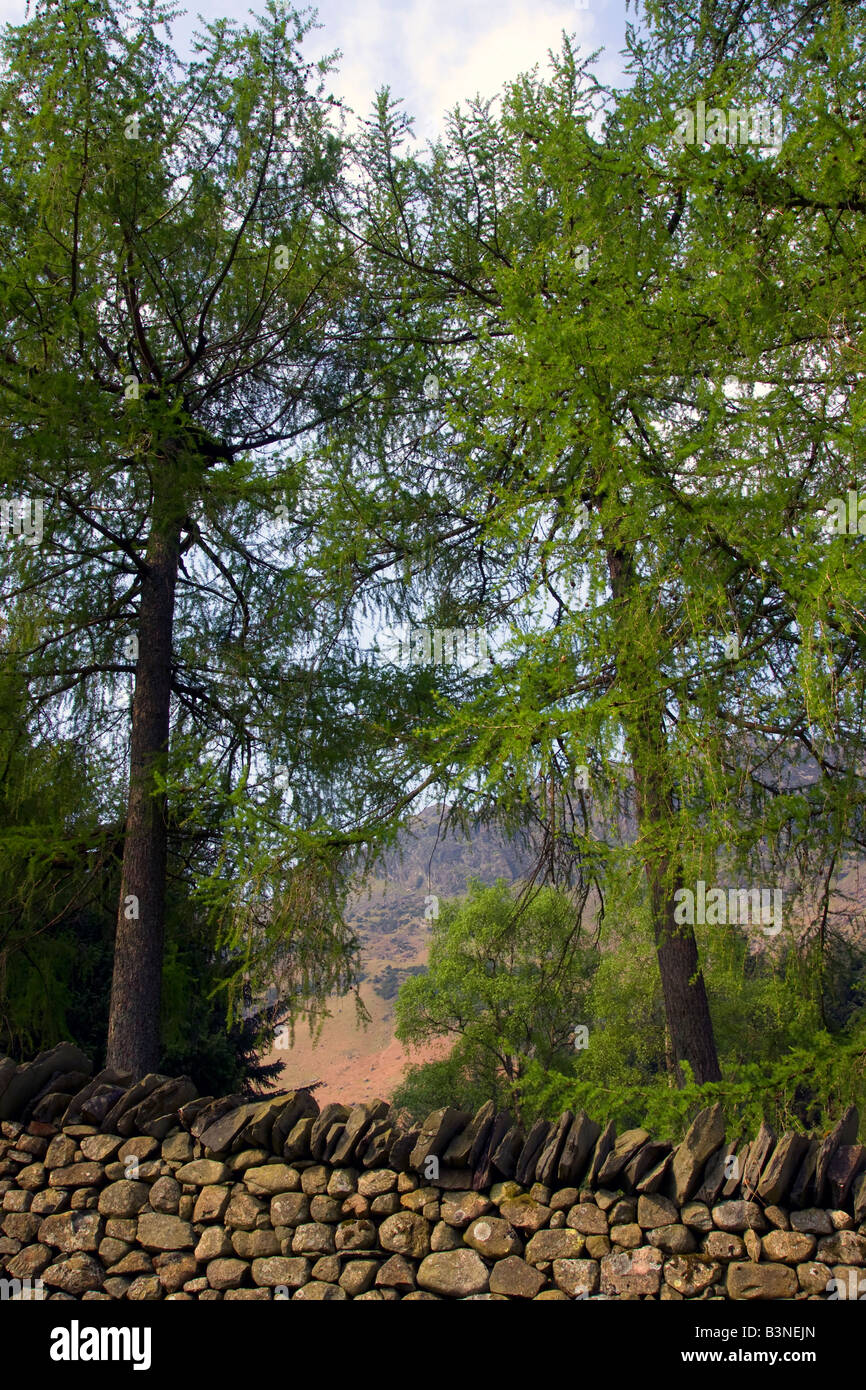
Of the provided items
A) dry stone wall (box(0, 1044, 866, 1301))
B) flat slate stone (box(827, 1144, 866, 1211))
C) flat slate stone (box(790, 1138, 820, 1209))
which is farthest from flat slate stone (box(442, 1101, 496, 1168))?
flat slate stone (box(827, 1144, 866, 1211))

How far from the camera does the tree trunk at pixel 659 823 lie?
183 inches

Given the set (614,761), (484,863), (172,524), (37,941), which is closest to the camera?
(614,761)

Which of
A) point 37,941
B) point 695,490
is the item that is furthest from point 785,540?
point 37,941

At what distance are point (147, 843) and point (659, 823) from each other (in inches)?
192

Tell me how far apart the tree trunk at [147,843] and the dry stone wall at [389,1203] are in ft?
5.05

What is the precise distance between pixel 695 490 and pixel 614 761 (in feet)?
5.07

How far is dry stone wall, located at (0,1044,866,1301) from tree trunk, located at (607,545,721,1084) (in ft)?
4.59

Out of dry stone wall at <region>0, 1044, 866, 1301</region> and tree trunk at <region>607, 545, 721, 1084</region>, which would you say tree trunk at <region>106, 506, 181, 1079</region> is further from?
tree trunk at <region>607, 545, 721, 1084</region>

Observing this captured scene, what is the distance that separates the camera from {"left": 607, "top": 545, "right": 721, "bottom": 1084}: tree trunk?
4.64 m

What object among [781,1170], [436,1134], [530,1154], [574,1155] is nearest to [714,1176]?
[781,1170]

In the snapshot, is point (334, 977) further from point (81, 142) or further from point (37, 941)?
point (81, 142)

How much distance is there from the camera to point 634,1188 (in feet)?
12.8
